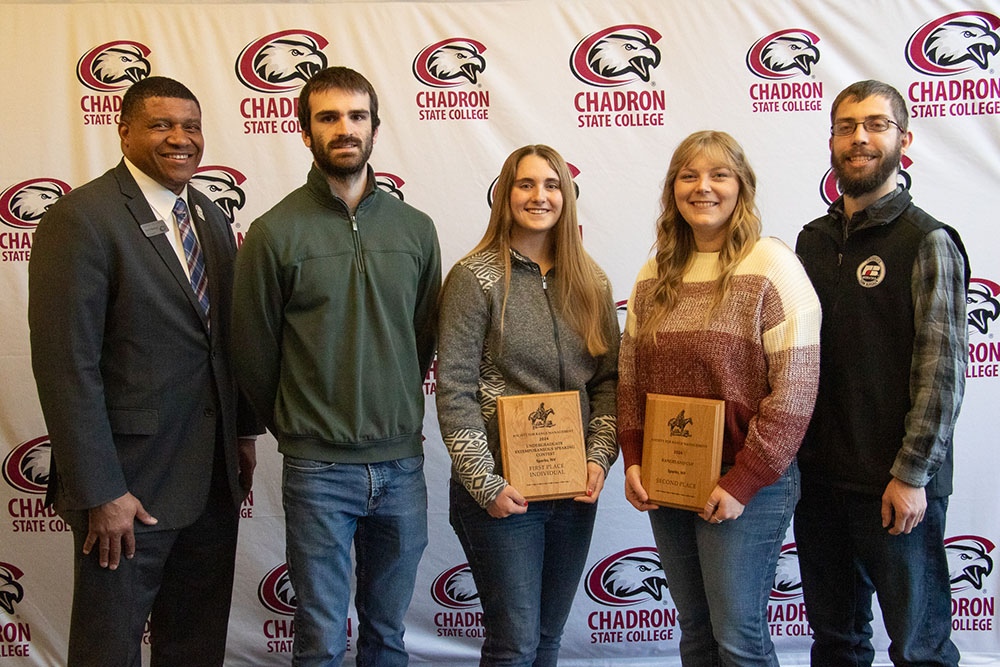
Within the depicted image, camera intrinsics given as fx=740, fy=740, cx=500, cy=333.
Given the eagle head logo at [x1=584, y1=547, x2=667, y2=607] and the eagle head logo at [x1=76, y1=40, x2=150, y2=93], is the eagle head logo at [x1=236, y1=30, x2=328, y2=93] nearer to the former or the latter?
the eagle head logo at [x1=76, y1=40, x2=150, y2=93]

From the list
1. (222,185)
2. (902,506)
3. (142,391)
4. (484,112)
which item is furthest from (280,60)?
(902,506)

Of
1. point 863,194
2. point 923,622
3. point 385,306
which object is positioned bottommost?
point 923,622

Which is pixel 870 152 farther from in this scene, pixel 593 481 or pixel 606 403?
pixel 593 481

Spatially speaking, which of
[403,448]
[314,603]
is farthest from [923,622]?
[314,603]

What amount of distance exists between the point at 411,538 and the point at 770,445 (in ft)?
3.08

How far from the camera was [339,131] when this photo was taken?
1.85 metres

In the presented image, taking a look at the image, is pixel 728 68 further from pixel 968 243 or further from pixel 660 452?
pixel 660 452

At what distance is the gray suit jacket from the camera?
1.76 metres

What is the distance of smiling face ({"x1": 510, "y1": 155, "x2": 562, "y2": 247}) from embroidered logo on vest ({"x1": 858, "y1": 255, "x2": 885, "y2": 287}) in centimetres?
77

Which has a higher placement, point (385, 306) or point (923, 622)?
point (385, 306)

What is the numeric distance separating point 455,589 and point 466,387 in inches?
57.6

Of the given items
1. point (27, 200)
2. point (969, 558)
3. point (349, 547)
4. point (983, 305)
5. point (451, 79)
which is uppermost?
point (451, 79)

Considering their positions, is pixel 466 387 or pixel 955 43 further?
pixel 955 43

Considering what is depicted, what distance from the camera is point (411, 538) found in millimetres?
1961
